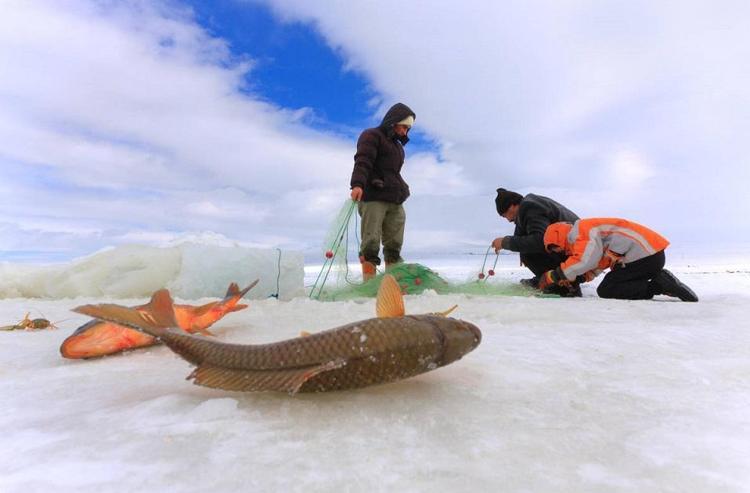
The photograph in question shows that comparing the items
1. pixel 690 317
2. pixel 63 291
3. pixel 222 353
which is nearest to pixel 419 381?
pixel 222 353

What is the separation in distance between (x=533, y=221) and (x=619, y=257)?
141cm

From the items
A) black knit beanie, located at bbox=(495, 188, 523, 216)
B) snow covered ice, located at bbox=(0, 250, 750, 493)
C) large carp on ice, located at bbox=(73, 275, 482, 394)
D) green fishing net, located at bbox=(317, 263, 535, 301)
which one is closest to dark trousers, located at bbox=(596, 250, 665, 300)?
green fishing net, located at bbox=(317, 263, 535, 301)

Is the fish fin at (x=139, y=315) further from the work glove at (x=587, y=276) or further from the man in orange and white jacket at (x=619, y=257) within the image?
the work glove at (x=587, y=276)

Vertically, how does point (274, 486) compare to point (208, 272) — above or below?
below

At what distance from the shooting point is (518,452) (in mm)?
1266

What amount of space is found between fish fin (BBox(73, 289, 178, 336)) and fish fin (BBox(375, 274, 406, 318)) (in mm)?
860

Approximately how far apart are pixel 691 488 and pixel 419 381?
3.12ft

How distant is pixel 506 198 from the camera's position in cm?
801

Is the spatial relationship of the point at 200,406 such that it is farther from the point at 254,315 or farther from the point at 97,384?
the point at 254,315

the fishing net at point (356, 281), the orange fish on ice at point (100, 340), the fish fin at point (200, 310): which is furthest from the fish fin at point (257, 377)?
the fishing net at point (356, 281)

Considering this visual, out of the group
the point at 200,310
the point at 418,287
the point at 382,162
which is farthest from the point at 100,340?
the point at 382,162

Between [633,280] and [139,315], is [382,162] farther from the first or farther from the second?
[139,315]

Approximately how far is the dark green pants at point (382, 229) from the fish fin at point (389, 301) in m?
5.71

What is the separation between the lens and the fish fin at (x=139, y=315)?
1623mm
